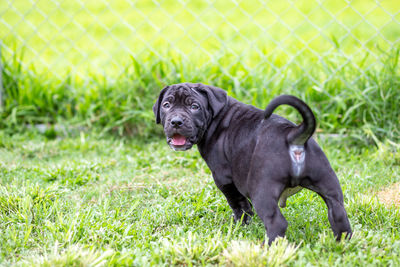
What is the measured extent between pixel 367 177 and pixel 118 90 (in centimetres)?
311

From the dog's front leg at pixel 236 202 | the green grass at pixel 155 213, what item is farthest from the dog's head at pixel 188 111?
the green grass at pixel 155 213

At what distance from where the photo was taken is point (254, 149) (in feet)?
9.30

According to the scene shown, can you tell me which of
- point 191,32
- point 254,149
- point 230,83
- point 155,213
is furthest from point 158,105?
point 191,32

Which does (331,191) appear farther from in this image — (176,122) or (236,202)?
A: (176,122)

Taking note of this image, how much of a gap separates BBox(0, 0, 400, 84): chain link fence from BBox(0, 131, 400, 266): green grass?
4.60 feet

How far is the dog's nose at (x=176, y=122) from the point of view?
120 inches

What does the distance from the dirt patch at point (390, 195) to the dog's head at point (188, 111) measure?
1499 mm

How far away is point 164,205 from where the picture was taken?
3641 mm

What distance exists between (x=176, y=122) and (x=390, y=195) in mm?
1864

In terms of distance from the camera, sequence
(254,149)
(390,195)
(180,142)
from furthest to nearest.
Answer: (390,195), (180,142), (254,149)

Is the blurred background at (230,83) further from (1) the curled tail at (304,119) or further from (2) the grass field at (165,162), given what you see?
(1) the curled tail at (304,119)

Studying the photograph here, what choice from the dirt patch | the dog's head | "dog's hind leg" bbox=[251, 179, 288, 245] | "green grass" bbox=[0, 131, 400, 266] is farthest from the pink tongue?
the dirt patch

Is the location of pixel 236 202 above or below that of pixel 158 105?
below

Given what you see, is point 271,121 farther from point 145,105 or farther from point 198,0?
point 198,0
